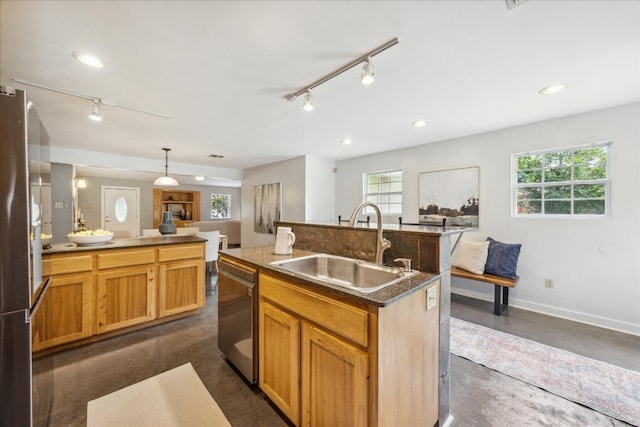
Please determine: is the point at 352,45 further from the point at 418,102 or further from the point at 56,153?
the point at 56,153

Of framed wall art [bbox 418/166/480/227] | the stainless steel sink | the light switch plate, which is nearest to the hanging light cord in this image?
the stainless steel sink

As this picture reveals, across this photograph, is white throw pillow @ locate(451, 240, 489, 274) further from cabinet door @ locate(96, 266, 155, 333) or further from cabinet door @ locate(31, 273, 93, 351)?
cabinet door @ locate(31, 273, 93, 351)

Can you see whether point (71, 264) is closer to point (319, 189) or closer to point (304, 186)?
point (304, 186)

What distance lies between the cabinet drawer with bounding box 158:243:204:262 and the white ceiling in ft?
5.03

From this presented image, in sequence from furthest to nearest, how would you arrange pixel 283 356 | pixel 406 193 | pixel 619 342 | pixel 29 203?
pixel 406 193, pixel 619 342, pixel 283 356, pixel 29 203

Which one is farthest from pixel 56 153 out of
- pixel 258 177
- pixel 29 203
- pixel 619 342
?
pixel 619 342

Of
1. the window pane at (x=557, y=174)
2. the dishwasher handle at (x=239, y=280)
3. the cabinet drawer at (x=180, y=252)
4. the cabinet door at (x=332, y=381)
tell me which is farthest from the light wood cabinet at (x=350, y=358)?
the window pane at (x=557, y=174)

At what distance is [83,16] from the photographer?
4.70ft

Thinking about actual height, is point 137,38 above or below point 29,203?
above

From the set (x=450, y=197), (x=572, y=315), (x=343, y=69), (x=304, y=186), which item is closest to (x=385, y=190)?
(x=450, y=197)

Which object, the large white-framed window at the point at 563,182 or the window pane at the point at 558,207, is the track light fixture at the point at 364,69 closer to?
the large white-framed window at the point at 563,182

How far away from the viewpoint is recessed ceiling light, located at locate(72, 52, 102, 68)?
1.78 m

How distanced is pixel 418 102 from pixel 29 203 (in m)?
2.92

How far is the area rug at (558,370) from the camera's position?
173cm
